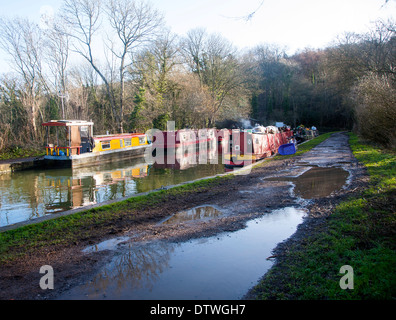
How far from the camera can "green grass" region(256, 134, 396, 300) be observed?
329cm

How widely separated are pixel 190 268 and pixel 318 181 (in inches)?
282

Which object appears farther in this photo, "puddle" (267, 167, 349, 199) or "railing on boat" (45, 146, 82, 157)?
"railing on boat" (45, 146, 82, 157)

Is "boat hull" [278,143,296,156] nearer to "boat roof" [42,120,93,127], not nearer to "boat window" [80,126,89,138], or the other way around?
"boat roof" [42,120,93,127]

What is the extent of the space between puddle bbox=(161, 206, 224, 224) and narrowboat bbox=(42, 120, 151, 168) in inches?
489

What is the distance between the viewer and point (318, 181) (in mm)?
10062

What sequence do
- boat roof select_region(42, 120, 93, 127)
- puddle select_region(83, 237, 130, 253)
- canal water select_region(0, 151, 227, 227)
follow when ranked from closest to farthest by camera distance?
puddle select_region(83, 237, 130, 253) < canal water select_region(0, 151, 227, 227) < boat roof select_region(42, 120, 93, 127)

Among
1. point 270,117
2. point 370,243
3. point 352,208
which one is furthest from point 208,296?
point 270,117

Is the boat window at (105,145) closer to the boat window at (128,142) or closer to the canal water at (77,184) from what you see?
the canal water at (77,184)

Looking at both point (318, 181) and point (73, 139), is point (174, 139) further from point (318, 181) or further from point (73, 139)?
point (318, 181)

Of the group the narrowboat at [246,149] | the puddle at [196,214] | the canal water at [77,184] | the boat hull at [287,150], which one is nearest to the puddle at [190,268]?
the puddle at [196,214]

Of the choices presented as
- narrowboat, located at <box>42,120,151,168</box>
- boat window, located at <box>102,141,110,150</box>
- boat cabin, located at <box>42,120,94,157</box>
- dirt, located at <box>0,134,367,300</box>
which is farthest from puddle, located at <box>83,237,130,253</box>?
boat window, located at <box>102,141,110,150</box>

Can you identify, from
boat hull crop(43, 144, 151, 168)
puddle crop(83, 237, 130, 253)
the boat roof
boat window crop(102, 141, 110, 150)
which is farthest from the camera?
boat window crop(102, 141, 110, 150)

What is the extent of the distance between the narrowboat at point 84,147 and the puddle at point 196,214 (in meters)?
12.4

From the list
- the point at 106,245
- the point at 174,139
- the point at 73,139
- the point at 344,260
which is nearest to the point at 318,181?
the point at 344,260
